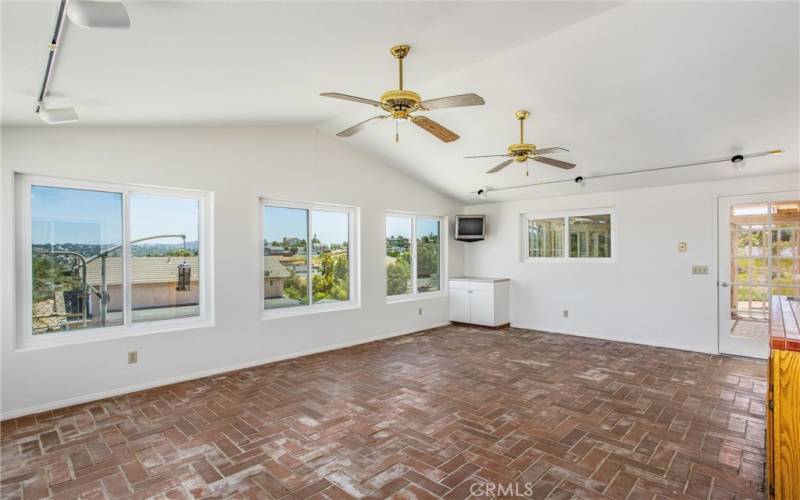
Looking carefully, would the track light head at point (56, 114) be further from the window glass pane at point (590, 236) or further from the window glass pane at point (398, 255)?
the window glass pane at point (590, 236)

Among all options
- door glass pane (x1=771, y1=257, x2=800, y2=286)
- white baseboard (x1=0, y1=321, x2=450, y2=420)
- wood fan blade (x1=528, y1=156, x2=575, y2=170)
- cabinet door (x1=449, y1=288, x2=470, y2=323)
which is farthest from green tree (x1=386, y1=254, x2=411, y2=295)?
door glass pane (x1=771, y1=257, x2=800, y2=286)

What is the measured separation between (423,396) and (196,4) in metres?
3.32

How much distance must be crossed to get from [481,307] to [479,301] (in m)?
0.11

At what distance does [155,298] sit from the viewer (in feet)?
13.4

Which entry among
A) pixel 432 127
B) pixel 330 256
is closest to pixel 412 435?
pixel 432 127

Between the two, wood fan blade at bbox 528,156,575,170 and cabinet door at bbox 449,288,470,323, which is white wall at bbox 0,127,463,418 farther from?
wood fan blade at bbox 528,156,575,170

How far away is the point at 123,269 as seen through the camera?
3.87 metres

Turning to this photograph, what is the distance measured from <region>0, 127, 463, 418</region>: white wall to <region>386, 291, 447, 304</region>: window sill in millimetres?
114

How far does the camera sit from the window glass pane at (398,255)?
21.2 feet

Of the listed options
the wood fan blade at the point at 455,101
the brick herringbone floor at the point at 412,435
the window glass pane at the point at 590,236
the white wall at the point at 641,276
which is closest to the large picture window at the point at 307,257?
the brick herringbone floor at the point at 412,435

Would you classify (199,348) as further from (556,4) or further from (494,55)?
(556,4)

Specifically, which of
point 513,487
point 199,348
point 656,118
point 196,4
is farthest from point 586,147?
point 199,348

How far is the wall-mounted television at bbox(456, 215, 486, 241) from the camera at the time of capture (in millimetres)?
7191

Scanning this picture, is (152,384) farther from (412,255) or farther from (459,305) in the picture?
(459,305)
